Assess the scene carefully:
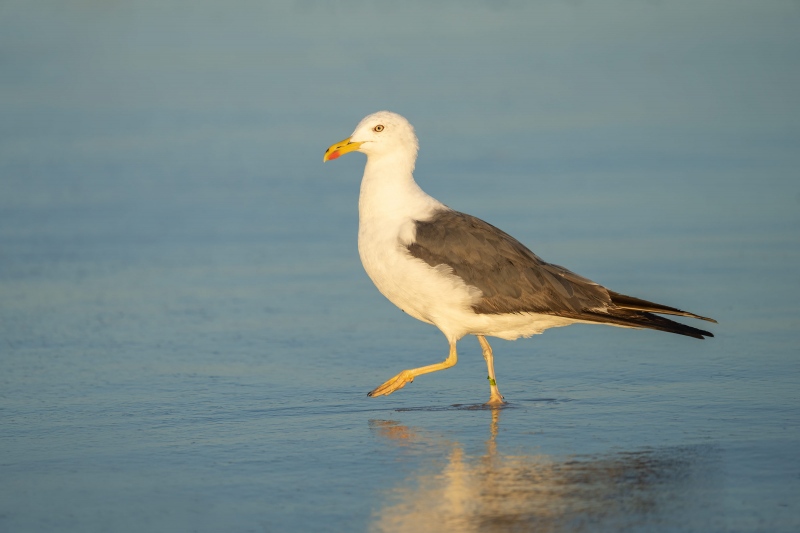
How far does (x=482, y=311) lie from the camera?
7.94 meters

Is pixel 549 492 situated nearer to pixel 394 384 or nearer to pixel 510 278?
pixel 394 384

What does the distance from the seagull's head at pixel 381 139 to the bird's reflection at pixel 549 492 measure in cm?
254

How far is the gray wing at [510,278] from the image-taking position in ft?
25.5

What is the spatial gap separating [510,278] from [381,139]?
4.43 ft

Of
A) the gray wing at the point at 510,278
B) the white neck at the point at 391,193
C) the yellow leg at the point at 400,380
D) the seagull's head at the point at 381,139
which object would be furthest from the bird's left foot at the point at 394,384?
the seagull's head at the point at 381,139

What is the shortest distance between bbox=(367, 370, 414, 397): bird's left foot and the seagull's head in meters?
1.54

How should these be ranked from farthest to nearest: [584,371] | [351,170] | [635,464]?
1. [351,170]
2. [584,371]
3. [635,464]

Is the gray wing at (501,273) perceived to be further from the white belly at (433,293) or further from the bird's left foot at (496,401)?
the bird's left foot at (496,401)

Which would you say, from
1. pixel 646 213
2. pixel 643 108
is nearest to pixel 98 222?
pixel 646 213

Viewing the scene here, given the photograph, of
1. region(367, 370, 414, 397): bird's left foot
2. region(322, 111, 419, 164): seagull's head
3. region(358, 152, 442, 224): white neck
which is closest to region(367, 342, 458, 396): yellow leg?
region(367, 370, 414, 397): bird's left foot

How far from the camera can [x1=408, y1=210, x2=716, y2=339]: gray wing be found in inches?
306

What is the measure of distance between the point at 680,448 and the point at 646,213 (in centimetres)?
696

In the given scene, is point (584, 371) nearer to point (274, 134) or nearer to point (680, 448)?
point (680, 448)

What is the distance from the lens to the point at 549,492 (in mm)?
5703
